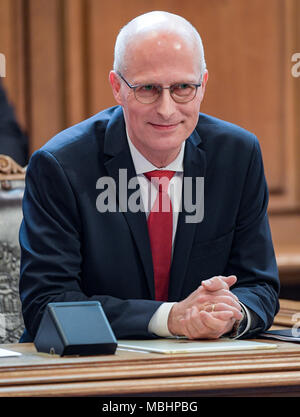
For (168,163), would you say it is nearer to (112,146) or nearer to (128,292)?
(112,146)

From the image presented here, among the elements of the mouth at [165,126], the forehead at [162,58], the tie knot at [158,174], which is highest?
the forehead at [162,58]

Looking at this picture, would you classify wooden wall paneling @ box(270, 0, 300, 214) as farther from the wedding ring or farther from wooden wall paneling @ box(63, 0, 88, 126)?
the wedding ring

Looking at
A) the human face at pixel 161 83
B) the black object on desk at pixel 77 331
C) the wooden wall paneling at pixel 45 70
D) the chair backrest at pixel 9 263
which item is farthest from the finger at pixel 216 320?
the wooden wall paneling at pixel 45 70

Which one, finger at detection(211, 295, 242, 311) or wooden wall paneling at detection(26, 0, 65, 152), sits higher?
wooden wall paneling at detection(26, 0, 65, 152)

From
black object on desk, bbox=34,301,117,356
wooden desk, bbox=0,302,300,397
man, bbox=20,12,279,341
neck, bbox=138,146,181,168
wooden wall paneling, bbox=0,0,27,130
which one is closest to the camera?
wooden desk, bbox=0,302,300,397

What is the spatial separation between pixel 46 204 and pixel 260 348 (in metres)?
0.65

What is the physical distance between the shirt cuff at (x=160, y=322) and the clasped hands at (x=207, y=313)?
0.01 metres

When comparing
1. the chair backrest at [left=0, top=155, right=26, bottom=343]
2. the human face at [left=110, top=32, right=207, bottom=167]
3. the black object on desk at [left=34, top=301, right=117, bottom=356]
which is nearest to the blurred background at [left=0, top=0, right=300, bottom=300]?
the chair backrest at [left=0, top=155, right=26, bottom=343]

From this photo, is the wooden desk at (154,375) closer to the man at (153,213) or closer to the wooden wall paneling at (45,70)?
the man at (153,213)

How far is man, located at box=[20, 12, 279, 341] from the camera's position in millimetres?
1835

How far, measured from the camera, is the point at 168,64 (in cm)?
187

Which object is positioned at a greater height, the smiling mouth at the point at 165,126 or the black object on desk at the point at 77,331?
the smiling mouth at the point at 165,126

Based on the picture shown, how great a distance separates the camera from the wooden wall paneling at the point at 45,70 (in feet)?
11.0
